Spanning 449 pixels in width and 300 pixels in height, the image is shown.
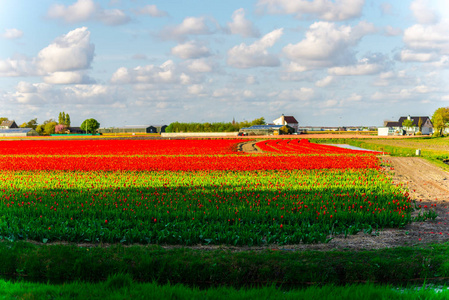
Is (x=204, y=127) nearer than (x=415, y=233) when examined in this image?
No

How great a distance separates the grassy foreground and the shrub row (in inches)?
34.4

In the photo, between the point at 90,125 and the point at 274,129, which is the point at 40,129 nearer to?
the point at 90,125

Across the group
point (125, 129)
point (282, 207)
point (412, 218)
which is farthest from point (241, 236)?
point (125, 129)

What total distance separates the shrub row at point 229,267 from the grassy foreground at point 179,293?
0.87 metres

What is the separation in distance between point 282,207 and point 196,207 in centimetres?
297

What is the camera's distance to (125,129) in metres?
190

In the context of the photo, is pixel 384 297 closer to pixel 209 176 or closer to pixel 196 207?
pixel 196 207

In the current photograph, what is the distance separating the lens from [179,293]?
7262 millimetres

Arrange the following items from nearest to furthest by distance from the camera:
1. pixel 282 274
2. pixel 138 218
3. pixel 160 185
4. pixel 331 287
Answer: pixel 331 287
pixel 282 274
pixel 138 218
pixel 160 185

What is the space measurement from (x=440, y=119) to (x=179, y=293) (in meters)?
159

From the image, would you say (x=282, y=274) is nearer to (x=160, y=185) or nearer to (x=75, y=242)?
(x=75, y=242)

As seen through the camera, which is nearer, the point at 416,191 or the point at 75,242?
the point at 75,242

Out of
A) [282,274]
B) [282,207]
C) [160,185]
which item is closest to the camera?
[282,274]

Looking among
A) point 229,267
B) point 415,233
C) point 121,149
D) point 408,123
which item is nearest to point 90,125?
point 408,123
